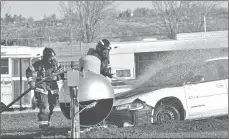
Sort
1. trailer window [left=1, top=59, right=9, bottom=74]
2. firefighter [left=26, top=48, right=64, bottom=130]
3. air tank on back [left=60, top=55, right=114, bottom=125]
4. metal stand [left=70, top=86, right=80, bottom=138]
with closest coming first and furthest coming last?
metal stand [left=70, top=86, right=80, bottom=138], air tank on back [left=60, top=55, right=114, bottom=125], firefighter [left=26, top=48, right=64, bottom=130], trailer window [left=1, top=59, right=9, bottom=74]

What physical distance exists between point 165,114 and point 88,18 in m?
29.3

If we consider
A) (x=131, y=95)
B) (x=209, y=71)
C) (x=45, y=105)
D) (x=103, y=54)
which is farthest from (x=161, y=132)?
(x=209, y=71)

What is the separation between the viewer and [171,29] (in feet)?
164

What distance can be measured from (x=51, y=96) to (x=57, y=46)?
17.4 metres

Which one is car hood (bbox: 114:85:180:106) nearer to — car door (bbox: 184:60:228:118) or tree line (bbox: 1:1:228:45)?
car door (bbox: 184:60:228:118)

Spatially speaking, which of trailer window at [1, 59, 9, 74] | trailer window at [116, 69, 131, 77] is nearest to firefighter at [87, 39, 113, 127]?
trailer window at [116, 69, 131, 77]

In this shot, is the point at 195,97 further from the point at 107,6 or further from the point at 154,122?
the point at 107,6

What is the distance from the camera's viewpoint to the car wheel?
1213cm

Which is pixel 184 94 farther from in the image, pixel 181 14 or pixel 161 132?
pixel 181 14

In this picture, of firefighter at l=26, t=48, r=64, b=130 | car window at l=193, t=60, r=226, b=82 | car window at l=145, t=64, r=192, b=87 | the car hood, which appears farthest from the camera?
car window at l=193, t=60, r=226, b=82

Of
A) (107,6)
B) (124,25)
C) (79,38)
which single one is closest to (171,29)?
(107,6)

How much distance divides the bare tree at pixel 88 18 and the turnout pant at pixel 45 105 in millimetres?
25964

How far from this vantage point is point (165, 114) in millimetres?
12289

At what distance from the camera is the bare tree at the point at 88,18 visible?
131 ft
